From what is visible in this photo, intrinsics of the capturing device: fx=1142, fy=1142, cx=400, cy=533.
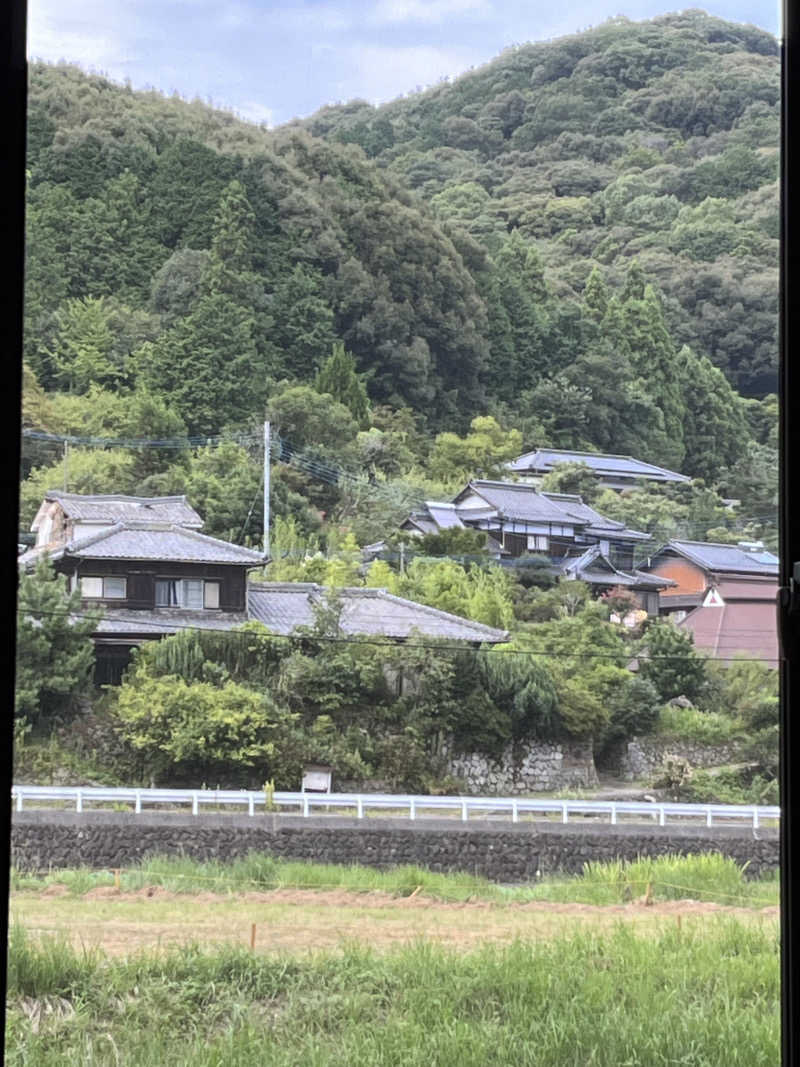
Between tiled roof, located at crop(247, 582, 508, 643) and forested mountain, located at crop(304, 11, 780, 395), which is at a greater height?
forested mountain, located at crop(304, 11, 780, 395)

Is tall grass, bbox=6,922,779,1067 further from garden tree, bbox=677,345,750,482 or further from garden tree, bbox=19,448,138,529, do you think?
garden tree, bbox=677,345,750,482

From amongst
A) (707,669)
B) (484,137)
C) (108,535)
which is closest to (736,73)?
(484,137)

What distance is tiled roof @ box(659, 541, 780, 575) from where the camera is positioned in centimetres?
596

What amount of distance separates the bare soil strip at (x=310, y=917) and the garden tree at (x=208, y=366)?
2.35m

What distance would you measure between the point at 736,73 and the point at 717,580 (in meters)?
3.14

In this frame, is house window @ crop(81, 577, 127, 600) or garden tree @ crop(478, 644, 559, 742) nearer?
house window @ crop(81, 577, 127, 600)

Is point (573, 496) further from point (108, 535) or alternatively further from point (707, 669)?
point (108, 535)

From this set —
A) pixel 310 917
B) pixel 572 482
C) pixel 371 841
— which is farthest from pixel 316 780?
pixel 572 482

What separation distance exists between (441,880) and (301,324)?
10.1 feet

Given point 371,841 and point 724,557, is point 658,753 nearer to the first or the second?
point 724,557

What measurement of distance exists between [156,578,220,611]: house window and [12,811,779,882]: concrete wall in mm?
1007

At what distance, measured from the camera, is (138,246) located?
20.4ft

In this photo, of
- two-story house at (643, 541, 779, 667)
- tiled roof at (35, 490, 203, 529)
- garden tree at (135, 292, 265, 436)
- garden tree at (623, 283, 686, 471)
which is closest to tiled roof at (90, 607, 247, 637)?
tiled roof at (35, 490, 203, 529)

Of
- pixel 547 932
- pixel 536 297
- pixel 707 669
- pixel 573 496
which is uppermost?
pixel 536 297
